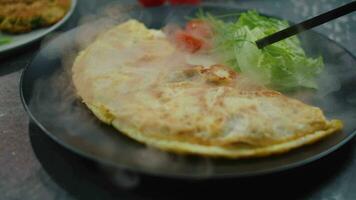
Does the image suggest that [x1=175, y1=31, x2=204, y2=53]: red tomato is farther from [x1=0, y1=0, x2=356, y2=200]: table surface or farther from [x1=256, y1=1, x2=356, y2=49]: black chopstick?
[x1=0, y1=0, x2=356, y2=200]: table surface

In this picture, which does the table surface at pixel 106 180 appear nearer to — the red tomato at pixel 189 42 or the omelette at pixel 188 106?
the omelette at pixel 188 106

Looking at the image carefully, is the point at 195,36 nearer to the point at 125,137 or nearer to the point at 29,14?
the point at 125,137

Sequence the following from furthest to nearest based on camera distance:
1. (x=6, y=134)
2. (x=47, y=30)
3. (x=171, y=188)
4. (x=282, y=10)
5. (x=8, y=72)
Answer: (x=282, y=10) → (x=47, y=30) → (x=8, y=72) → (x=6, y=134) → (x=171, y=188)

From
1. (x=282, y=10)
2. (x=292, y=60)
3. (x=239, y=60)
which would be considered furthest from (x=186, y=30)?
(x=282, y=10)

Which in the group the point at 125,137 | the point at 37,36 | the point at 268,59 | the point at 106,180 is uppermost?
the point at 268,59

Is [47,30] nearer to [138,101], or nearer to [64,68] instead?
[64,68]

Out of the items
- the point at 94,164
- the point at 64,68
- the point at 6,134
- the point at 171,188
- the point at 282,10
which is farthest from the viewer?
the point at 282,10

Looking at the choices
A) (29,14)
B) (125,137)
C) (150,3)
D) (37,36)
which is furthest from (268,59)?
(29,14)

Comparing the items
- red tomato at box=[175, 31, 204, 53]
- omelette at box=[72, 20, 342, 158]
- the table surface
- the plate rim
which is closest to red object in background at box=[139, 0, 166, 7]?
the plate rim
